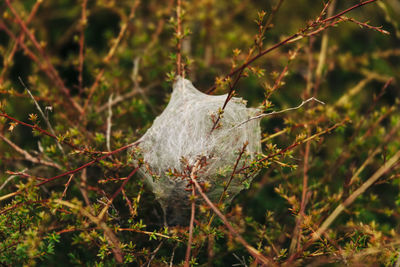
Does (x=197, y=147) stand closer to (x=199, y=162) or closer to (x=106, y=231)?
(x=199, y=162)

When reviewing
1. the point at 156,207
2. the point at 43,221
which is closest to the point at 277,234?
the point at 156,207

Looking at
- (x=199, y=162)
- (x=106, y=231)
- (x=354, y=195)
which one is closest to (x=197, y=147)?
(x=199, y=162)

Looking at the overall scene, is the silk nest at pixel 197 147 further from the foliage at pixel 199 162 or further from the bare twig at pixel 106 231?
the bare twig at pixel 106 231

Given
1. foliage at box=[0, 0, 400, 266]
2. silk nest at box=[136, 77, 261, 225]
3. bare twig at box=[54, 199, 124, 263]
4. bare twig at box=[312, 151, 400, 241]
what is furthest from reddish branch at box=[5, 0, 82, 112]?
bare twig at box=[312, 151, 400, 241]

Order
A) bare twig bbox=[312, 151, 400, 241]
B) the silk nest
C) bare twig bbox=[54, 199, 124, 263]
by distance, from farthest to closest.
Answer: the silk nest < bare twig bbox=[312, 151, 400, 241] < bare twig bbox=[54, 199, 124, 263]

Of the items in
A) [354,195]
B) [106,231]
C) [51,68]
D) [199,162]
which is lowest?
[106,231]

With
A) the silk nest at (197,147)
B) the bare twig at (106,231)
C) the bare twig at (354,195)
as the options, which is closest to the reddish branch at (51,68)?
the silk nest at (197,147)

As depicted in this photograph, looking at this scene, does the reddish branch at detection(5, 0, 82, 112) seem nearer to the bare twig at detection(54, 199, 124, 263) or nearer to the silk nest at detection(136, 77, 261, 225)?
the silk nest at detection(136, 77, 261, 225)

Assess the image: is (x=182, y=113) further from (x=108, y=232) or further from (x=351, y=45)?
(x=351, y=45)
